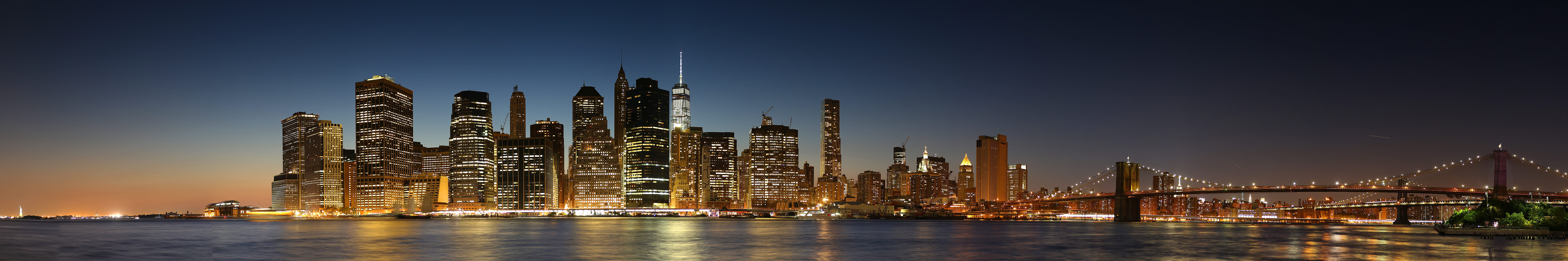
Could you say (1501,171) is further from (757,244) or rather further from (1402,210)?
(757,244)

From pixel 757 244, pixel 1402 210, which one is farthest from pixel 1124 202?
pixel 757 244

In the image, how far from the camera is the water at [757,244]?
5469 centimetres

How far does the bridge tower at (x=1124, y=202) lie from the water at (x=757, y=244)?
34108 mm

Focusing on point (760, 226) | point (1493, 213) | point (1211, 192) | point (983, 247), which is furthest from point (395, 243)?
point (1211, 192)

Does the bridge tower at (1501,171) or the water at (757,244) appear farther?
the bridge tower at (1501,171)

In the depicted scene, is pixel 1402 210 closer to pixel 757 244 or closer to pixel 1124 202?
pixel 1124 202

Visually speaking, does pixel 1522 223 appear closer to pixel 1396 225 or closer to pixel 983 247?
pixel 983 247

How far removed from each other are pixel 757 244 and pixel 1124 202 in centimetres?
10262

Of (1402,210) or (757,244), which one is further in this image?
(1402,210)

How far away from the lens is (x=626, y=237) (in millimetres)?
81000

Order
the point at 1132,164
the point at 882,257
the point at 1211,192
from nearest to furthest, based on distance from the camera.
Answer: the point at 882,257
the point at 1211,192
the point at 1132,164

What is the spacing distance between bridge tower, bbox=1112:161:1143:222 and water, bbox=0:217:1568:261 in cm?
3411

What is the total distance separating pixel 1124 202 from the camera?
15762 centimetres

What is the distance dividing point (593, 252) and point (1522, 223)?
2432 inches
